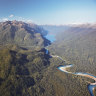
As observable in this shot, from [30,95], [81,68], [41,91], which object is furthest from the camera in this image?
[81,68]

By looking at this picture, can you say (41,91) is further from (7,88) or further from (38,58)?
(38,58)

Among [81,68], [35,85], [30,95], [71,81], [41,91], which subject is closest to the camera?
[30,95]

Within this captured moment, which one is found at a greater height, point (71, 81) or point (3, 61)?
point (3, 61)

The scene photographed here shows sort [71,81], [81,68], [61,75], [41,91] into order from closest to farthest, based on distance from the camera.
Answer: [41,91], [71,81], [61,75], [81,68]

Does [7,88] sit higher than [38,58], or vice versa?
[38,58]

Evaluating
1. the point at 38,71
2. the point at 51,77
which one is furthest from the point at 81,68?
the point at 38,71

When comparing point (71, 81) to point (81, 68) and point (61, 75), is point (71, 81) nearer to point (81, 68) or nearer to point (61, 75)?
point (61, 75)

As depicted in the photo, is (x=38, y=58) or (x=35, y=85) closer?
(x=35, y=85)

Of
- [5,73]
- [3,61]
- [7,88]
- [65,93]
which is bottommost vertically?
[65,93]

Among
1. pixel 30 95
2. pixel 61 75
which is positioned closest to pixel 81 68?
pixel 61 75
